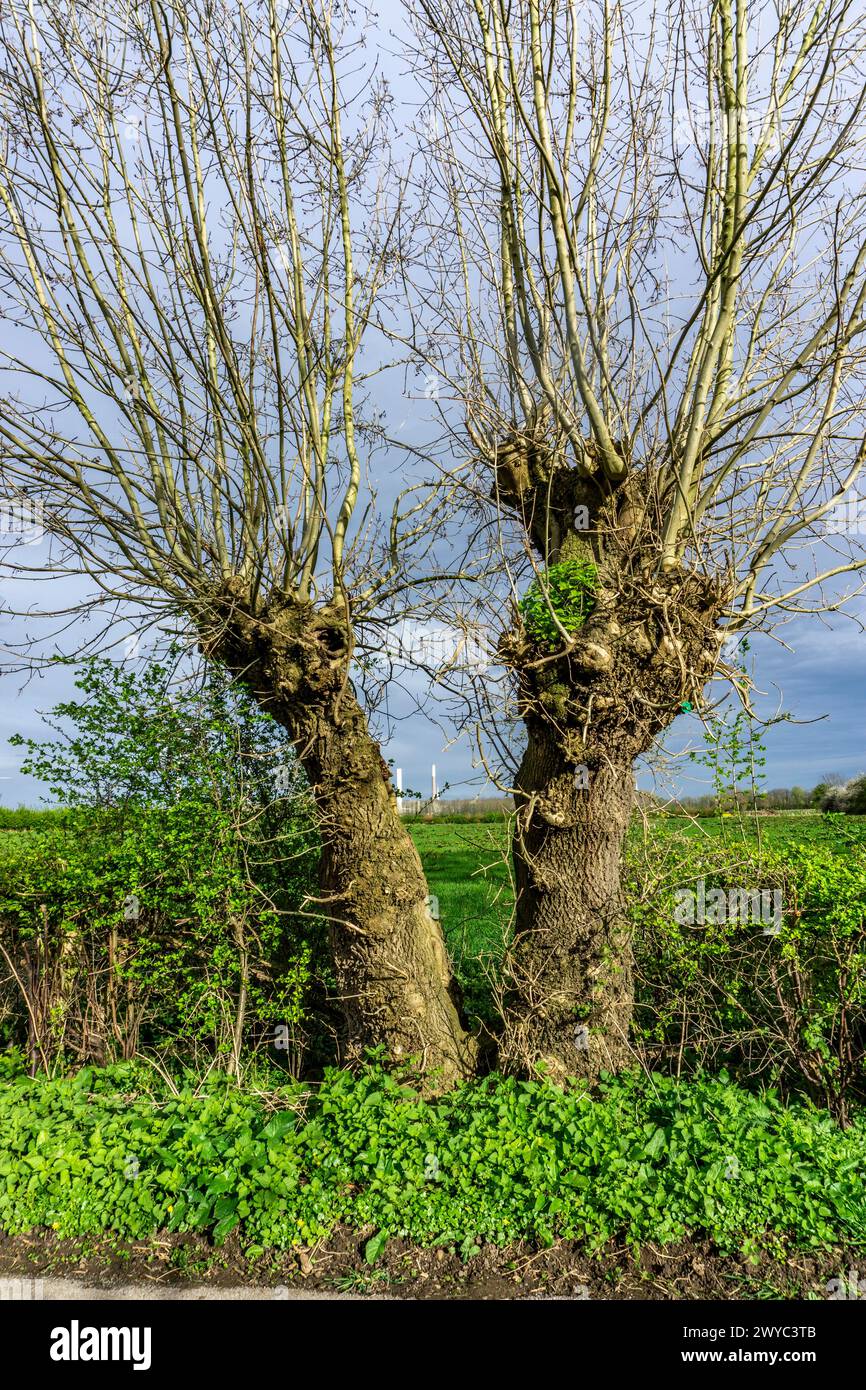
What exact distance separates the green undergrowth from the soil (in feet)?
0.18

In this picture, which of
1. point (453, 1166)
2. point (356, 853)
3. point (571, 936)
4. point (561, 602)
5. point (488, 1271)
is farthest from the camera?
point (356, 853)

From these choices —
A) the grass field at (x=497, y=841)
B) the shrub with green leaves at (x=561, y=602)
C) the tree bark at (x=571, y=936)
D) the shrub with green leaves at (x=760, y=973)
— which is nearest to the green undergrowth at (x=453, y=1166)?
the tree bark at (x=571, y=936)

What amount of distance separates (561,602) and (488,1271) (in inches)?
124

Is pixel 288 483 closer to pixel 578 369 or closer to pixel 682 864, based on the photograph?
pixel 578 369

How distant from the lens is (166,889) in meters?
4.80

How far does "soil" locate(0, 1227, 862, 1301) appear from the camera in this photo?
10.4 feet

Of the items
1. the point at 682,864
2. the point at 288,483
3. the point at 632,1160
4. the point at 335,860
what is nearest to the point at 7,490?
the point at 288,483

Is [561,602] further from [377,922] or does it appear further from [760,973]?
[760,973]

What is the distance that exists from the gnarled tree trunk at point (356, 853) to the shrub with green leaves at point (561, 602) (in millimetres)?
1132

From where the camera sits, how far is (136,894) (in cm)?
486

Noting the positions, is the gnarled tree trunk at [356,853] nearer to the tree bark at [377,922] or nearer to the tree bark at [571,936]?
the tree bark at [377,922]

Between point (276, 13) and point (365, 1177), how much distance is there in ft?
20.8

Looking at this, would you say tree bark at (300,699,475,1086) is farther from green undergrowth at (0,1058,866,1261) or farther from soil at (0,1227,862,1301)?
soil at (0,1227,862,1301)

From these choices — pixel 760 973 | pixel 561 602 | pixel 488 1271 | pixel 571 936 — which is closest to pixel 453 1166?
pixel 488 1271
